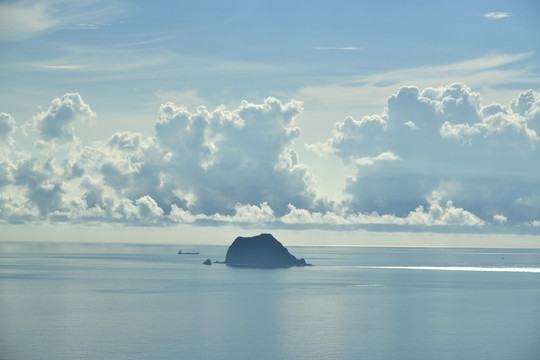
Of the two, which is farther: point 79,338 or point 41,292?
point 41,292

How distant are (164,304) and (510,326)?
249 ft

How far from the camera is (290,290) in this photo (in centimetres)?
19775

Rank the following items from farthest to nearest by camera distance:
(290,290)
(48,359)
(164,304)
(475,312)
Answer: (290,290)
(164,304)
(475,312)
(48,359)

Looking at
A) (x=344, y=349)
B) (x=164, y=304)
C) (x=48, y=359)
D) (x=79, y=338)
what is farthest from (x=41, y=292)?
(x=344, y=349)

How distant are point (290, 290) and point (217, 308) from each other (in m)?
53.1

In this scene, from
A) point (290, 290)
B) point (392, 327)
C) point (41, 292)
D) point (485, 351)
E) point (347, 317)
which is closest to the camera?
point (485, 351)

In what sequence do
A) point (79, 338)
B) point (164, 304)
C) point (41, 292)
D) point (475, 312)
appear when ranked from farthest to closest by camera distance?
point (41, 292) < point (164, 304) < point (475, 312) < point (79, 338)

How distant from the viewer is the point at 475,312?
142 metres

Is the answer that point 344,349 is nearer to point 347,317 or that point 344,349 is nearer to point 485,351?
point 485,351

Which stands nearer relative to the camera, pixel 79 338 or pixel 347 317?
pixel 79 338

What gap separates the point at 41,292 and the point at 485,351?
418ft

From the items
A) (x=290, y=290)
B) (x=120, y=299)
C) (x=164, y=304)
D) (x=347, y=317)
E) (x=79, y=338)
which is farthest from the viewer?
(x=290, y=290)

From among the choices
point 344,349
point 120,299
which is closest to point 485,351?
point 344,349

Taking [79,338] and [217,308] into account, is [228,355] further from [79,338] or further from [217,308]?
[217,308]
